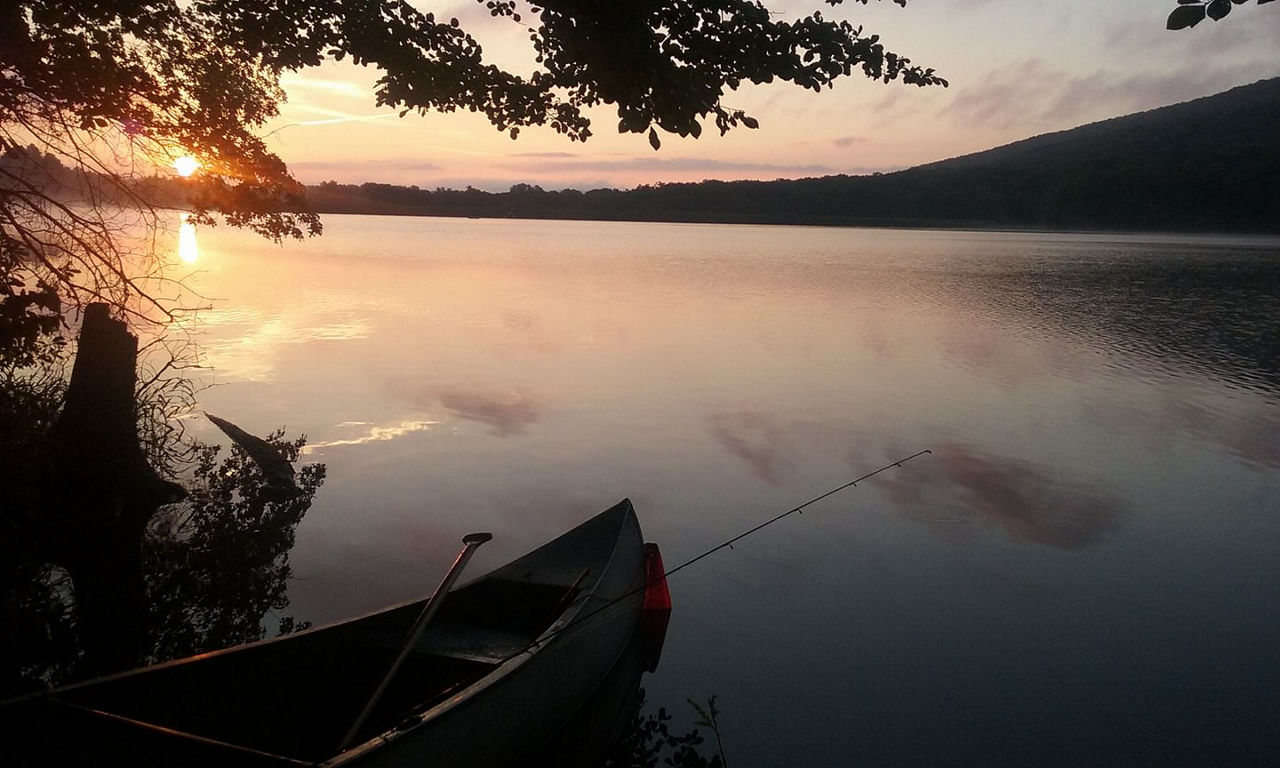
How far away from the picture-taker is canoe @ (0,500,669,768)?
462 centimetres

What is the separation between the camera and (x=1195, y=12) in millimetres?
3955

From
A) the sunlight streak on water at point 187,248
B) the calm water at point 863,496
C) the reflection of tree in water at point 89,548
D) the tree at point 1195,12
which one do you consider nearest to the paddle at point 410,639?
the calm water at point 863,496

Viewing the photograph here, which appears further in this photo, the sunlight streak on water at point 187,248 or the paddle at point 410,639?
Answer: the sunlight streak on water at point 187,248

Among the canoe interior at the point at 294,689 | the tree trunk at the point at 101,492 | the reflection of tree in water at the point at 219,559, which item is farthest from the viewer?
the reflection of tree in water at the point at 219,559

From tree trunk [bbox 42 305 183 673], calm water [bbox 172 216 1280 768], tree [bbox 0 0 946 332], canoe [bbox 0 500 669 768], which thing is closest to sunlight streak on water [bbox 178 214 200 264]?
calm water [bbox 172 216 1280 768]

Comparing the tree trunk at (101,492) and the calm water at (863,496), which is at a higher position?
the tree trunk at (101,492)

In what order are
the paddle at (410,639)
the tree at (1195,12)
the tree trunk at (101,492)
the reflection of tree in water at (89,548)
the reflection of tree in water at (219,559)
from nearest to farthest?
the tree at (1195,12) → the paddle at (410,639) → the reflection of tree in water at (89,548) → the tree trunk at (101,492) → the reflection of tree in water at (219,559)

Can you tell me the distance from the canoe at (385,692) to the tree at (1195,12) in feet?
18.4

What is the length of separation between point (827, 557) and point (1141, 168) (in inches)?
5973

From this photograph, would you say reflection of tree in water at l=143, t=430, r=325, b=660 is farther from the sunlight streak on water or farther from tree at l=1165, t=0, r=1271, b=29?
the sunlight streak on water

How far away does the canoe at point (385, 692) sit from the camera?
182 inches

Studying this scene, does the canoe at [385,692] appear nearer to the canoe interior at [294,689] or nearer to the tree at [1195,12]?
the canoe interior at [294,689]

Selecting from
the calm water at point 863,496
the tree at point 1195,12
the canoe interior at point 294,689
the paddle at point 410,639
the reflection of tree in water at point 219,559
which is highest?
the tree at point 1195,12

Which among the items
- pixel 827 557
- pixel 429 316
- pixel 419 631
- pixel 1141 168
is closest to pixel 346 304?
pixel 429 316
